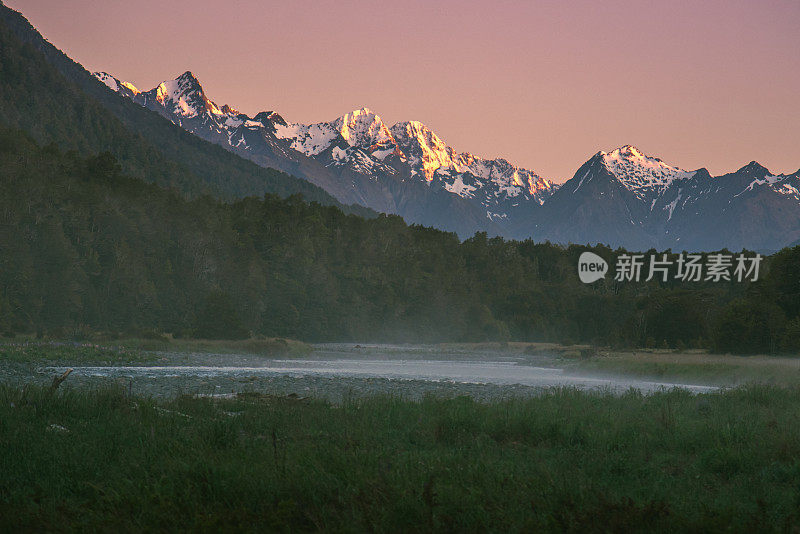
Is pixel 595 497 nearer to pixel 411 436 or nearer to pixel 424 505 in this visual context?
pixel 424 505

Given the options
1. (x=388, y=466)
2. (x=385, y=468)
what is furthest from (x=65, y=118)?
(x=385, y=468)

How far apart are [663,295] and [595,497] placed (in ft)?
242

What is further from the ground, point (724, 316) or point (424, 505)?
point (724, 316)

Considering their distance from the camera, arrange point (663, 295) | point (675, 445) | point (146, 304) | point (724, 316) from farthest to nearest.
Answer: point (146, 304) → point (663, 295) → point (724, 316) → point (675, 445)

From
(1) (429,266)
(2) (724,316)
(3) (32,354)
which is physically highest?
(1) (429,266)

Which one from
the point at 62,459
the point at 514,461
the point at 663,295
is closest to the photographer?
the point at 62,459

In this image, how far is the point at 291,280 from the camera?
4149 inches

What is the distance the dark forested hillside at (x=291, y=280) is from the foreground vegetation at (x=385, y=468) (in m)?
39.7

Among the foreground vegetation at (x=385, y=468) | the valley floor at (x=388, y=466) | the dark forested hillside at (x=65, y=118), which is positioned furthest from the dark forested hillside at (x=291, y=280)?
the dark forested hillside at (x=65, y=118)

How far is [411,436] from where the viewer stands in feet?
43.4

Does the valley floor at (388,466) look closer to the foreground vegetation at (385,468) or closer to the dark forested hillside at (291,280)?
the foreground vegetation at (385,468)

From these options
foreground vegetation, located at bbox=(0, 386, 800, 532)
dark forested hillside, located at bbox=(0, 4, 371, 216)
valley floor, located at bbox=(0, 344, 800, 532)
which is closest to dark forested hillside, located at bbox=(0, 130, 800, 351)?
valley floor, located at bbox=(0, 344, 800, 532)

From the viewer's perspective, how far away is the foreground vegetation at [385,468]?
760 centimetres

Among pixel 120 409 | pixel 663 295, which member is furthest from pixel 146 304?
pixel 120 409
